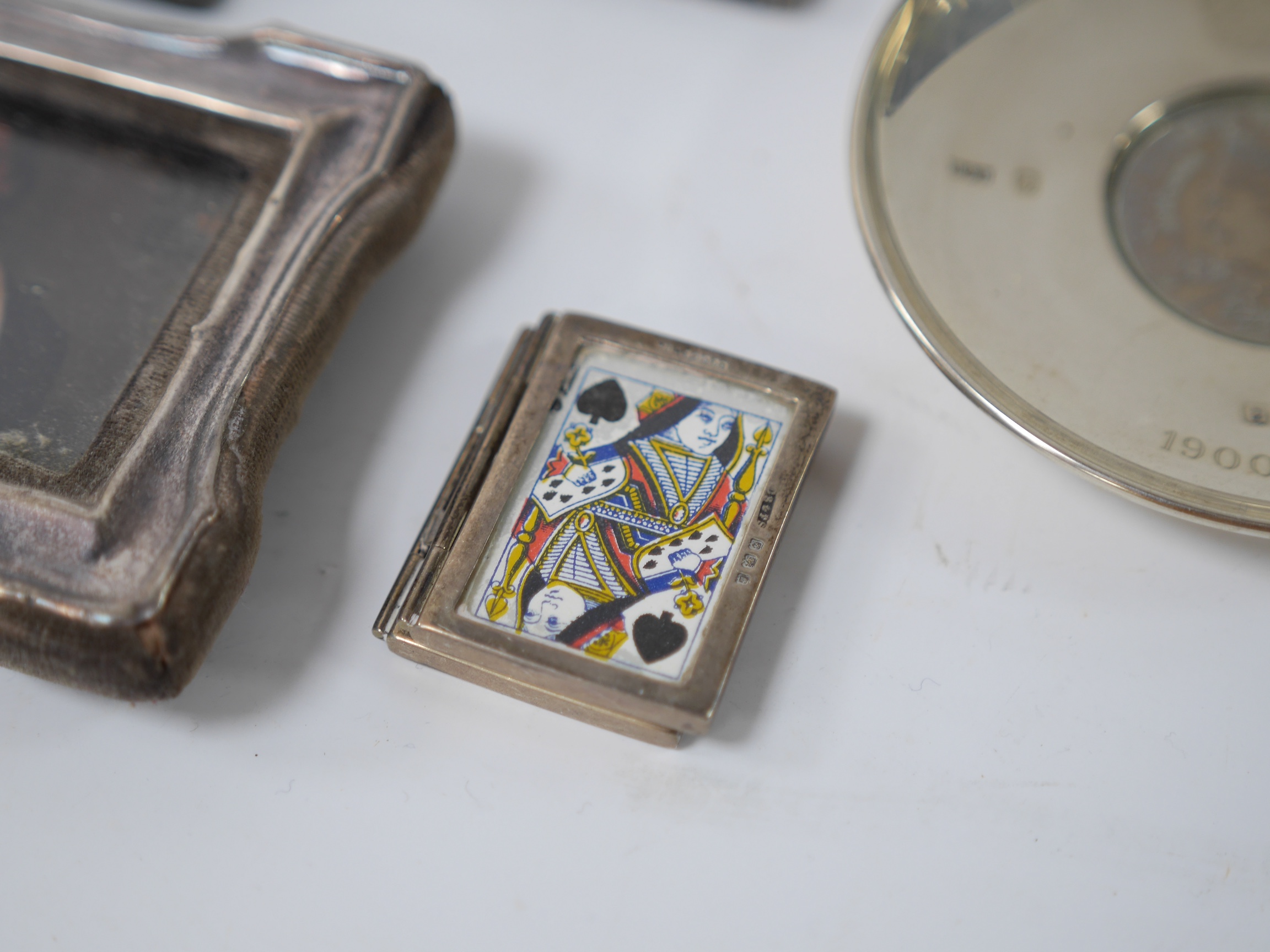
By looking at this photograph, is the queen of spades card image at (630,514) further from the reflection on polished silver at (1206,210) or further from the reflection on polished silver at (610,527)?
the reflection on polished silver at (1206,210)

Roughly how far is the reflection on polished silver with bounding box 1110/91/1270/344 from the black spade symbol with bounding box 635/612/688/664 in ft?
1.47

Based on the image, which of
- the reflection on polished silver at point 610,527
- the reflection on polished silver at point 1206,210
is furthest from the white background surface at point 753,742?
the reflection on polished silver at point 1206,210

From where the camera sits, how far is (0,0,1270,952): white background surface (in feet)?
2.10

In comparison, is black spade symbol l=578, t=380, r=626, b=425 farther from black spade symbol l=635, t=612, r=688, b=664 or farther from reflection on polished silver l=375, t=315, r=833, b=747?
black spade symbol l=635, t=612, r=688, b=664

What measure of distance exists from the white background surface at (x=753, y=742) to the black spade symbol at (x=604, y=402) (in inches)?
4.5

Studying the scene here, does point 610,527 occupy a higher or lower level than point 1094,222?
lower

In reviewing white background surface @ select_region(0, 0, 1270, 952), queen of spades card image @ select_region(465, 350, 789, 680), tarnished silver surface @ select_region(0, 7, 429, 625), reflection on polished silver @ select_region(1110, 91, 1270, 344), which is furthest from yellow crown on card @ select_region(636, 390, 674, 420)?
reflection on polished silver @ select_region(1110, 91, 1270, 344)

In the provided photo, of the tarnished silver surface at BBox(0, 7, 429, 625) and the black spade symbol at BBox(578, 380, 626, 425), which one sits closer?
the tarnished silver surface at BBox(0, 7, 429, 625)

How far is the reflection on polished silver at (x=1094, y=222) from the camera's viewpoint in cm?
69

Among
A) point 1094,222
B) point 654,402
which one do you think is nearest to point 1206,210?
point 1094,222

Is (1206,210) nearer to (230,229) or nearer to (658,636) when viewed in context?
(658,636)

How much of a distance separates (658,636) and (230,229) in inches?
17.5

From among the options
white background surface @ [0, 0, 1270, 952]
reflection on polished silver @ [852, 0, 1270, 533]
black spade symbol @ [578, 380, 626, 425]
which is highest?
reflection on polished silver @ [852, 0, 1270, 533]

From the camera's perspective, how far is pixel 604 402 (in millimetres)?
744
